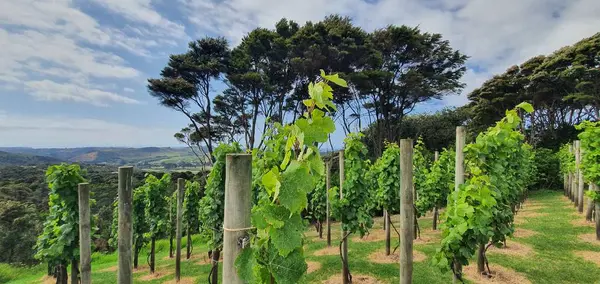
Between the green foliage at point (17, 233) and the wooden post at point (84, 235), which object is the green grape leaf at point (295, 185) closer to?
the wooden post at point (84, 235)

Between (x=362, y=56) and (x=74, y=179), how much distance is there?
17371 mm

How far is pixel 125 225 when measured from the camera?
2.48 meters

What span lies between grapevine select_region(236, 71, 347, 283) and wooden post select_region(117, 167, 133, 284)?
1.32 meters

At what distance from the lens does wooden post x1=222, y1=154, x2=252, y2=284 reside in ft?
5.33

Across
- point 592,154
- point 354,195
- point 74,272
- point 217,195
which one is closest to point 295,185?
point 217,195

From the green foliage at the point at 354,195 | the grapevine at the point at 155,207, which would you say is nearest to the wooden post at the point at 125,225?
the green foliage at the point at 354,195

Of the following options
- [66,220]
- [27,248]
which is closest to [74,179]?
[66,220]

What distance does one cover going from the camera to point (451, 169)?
398 inches

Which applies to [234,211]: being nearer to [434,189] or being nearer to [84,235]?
[84,235]

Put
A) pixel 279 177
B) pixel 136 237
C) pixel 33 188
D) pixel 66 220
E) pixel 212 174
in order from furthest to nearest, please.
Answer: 1. pixel 33 188
2. pixel 136 237
3. pixel 212 174
4. pixel 66 220
5. pixel 279 177

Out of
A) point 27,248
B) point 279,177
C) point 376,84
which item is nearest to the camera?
point 279,177

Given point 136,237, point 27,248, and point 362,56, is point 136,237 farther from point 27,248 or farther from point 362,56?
point 362,56

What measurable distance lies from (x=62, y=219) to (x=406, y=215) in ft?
16.0

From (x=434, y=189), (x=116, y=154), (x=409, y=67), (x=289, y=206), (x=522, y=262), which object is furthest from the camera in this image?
(x=116, y=154)
